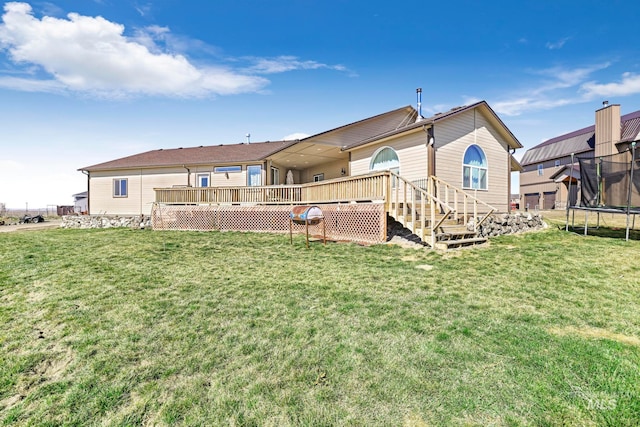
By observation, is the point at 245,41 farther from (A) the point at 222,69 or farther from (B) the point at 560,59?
(B) the point at 560,59

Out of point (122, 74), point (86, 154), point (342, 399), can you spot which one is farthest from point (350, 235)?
point (86, 154)

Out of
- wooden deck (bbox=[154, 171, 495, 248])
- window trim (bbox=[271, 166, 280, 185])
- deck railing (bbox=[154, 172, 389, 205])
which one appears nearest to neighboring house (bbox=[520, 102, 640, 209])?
wooden deck (bbox=[154, 171, 495, 248])

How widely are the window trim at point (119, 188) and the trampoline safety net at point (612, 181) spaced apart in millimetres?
22715

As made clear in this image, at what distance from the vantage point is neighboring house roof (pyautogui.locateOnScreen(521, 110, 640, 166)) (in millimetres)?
23141

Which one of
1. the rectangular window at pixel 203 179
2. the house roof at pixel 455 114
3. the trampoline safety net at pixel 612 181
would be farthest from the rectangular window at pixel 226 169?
the trampoline safety net at pixel 612 181

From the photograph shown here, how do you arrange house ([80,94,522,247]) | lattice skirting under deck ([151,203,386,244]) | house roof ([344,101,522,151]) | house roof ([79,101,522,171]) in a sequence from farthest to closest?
house roof ([79,101,522,171]) → house roof ([344,101,522,151]) → house ([80,94,522,247]) → lattice skirting under deck ([151,203,386,244])

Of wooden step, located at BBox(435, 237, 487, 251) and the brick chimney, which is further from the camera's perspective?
the brick chimney

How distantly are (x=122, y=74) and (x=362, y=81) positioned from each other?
1196cm

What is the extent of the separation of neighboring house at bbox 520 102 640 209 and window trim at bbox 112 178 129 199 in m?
28.3

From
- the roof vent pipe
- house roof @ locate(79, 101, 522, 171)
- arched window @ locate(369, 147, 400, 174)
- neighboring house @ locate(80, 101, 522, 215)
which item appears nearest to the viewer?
neighboring house @ locate(80, 101, 522, 215)

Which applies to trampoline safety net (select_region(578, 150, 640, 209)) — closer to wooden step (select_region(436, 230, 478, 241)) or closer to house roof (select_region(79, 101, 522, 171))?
house roof (select_region(79, 101, 522, 171))

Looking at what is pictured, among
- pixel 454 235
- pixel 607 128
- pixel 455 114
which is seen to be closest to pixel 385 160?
pixel 455 114

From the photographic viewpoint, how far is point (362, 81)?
16.1 m

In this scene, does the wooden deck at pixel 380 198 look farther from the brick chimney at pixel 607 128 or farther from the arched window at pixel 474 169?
the brick chimney at pixel 607 128
